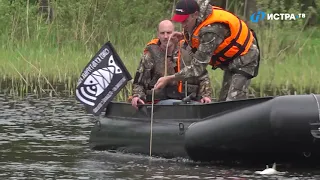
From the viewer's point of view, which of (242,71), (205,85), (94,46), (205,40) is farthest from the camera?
(94,46)

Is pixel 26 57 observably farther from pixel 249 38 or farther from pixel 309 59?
pixel 249 38

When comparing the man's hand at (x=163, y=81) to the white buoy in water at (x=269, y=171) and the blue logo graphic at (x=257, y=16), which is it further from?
the blue logo graphic at (x=257, y=16)

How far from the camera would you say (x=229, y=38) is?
10.9 meters

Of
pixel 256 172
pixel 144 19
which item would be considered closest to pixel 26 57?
pixel 144 19

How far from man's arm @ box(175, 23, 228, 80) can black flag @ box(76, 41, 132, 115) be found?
3.82 feet

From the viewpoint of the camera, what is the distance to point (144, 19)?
22781mm

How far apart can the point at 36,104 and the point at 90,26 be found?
6007 millimetres

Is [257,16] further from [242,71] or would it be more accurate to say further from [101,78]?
[242,71]

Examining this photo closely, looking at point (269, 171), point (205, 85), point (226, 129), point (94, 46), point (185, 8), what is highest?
point (185, 8)

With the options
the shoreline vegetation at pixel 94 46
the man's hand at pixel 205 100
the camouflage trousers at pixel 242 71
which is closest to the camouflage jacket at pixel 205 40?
the camouflage trousers at pixel 242 71

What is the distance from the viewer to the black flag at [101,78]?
11859 millimetres

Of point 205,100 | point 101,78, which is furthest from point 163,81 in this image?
point 101,78

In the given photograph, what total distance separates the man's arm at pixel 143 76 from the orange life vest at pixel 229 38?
0.89 m

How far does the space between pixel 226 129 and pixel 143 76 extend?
1.77 m
